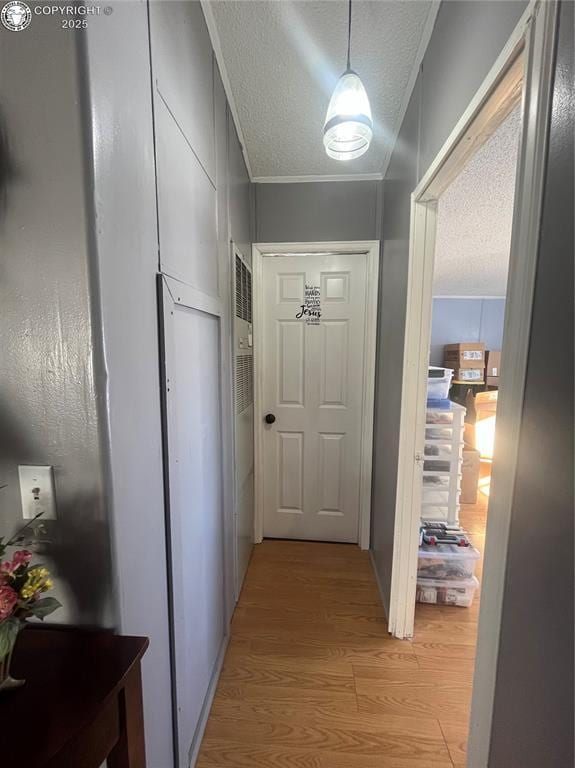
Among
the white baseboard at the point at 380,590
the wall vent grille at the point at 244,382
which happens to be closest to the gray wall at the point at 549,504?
the white baseboard at the point at 380,590

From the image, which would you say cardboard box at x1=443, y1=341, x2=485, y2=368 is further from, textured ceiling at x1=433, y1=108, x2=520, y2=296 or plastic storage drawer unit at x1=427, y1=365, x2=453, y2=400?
plastic storage drawer unit at x1=427, y1=365, x2=453, y2=400

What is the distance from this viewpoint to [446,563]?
73.6 inches

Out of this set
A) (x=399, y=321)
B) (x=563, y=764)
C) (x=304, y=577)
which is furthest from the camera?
(x=304, y=577)

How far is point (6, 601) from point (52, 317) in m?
0.47

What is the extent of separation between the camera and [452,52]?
1056 mm

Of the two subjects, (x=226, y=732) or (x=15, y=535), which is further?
(x=226, y=732)

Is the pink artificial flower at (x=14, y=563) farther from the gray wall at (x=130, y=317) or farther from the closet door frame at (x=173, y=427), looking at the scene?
the closet door frame at (x=173, y=427)

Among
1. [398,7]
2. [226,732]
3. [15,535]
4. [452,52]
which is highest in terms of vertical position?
[398,7]

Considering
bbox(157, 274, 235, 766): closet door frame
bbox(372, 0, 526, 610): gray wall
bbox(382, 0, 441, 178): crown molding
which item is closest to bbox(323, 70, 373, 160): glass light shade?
bbox(372, 0, 526, 610): gray wall

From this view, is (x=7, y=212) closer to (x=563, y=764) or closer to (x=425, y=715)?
(x=563, y=764)

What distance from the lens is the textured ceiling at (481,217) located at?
1.68 metres

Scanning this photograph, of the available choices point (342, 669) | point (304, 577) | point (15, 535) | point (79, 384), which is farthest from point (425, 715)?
point (79, 384)

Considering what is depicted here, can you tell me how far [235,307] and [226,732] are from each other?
1807 mm

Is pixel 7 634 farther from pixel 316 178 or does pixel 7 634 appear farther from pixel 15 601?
pixel 316 178
